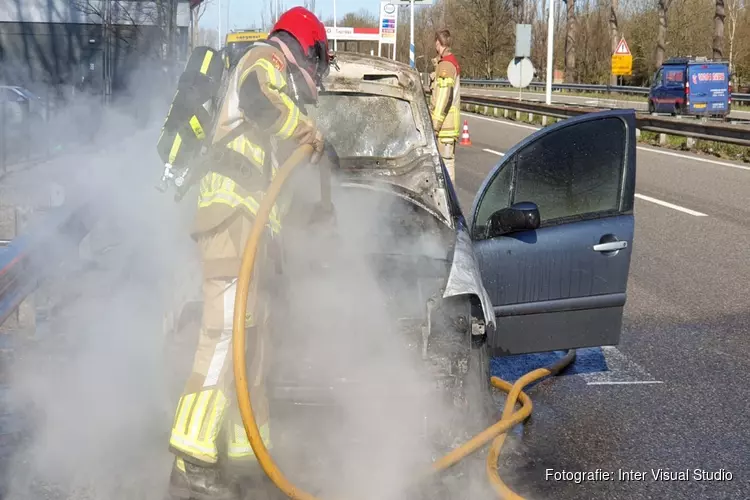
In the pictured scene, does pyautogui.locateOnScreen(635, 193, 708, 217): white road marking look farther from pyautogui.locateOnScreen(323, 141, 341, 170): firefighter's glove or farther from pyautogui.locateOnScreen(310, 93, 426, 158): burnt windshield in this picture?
pyautogui.locateOnScreen(323, 141, 341, 170): firefighter's glove

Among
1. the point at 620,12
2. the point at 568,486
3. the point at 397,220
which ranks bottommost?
the point at 568,486

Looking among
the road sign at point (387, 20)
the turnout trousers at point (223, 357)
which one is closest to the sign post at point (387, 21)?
the road sign at point (387, 20)

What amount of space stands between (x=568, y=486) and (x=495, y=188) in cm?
186

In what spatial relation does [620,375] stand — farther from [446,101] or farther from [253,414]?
[446,101]

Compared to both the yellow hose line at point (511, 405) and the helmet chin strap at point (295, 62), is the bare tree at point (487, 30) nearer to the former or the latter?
the yellow hose line at point (511, 405)

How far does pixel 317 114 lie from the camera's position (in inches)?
202

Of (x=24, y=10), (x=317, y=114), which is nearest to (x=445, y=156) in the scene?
(x=317, y=114)

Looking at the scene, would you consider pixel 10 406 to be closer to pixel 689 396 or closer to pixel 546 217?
pixel 546 217

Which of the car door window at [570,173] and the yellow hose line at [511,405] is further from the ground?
the car door window at [570,173]

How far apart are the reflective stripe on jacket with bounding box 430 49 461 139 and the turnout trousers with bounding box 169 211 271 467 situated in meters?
5.14

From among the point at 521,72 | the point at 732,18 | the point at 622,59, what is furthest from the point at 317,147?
the point at 732,18

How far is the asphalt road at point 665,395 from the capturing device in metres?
3.65

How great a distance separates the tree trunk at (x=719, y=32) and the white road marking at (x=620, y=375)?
124ft

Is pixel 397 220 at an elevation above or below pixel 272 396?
above
